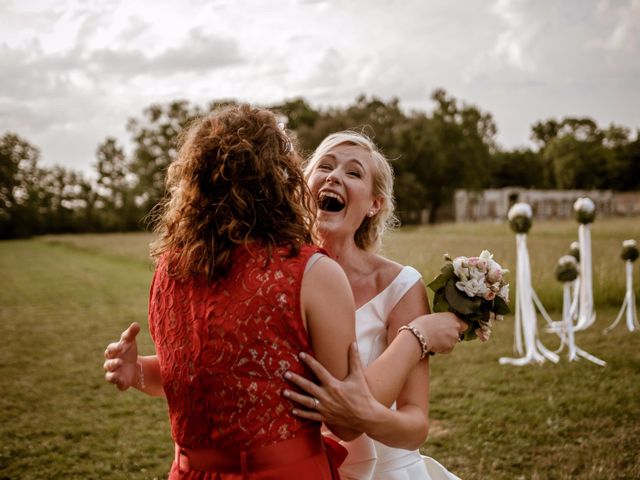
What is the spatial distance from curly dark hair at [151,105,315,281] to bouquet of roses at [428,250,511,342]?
945 mm

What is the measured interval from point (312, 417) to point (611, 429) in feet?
16.6

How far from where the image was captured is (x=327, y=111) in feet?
189

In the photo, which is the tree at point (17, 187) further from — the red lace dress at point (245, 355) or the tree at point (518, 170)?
the red lace dress at point (245, 355)

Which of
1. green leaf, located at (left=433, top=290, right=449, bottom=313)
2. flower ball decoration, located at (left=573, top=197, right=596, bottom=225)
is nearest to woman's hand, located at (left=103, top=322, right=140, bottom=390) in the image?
green leaf, located at (left=433, top=290, right=449, bottom=313)

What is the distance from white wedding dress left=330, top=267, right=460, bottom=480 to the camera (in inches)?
114

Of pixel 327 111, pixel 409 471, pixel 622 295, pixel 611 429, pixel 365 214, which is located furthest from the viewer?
pixel 327 111

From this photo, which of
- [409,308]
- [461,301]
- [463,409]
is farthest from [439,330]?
[463,409]

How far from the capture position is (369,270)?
10.7 feet

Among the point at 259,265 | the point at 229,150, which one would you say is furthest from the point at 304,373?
the point at 229,150

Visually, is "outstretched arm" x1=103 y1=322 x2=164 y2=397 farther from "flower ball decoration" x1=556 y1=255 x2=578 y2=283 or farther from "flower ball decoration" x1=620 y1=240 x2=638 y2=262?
"flower ball decoration" x1=620 y1=240 x2=638 y2=262

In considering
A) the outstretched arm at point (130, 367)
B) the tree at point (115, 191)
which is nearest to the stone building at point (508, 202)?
the tree at point (115, 191)

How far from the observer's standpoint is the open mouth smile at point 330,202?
10.3ft

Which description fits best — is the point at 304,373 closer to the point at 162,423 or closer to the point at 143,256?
the point at 162,423

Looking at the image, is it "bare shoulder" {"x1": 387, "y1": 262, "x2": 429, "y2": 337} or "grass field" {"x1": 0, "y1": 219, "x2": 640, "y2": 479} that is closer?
"bare shoulder" {"x1": 387, "y1": 262, "x2": 429, "y2": 337}
